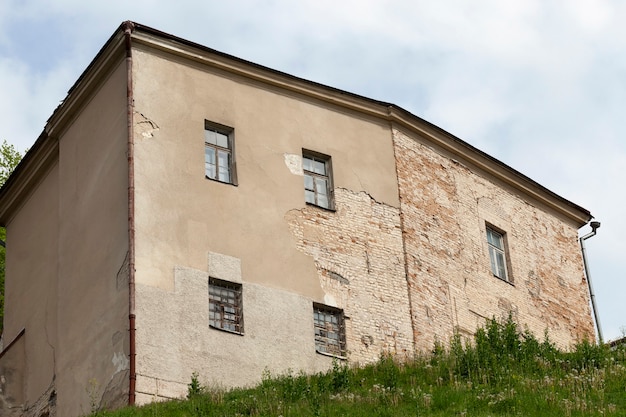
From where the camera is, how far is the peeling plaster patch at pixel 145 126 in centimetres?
2494

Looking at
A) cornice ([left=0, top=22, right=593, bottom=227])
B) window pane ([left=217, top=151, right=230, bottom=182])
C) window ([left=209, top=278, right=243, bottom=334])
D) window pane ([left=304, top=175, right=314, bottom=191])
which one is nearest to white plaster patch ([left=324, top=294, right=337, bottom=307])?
window ([left=209, top=278, right=243, bottom=334])

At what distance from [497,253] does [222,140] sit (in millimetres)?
7872

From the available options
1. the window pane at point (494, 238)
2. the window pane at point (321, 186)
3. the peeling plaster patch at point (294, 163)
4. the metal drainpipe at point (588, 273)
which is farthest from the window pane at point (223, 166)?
the metal drainpipe at point (588, 273)

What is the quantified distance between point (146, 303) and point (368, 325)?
16.1 feet

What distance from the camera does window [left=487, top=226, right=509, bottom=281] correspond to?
30469mm

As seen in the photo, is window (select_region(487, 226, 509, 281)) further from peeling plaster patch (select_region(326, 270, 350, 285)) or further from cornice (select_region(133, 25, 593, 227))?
peeling plaster patch (select_region(326, 270, 350, 285))

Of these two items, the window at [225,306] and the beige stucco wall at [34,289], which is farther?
the beige stucco wall at [34,289]

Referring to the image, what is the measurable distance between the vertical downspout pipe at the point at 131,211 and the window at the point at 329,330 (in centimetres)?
393

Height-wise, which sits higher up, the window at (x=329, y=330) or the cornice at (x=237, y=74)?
the cornice at (x=237, y=74)

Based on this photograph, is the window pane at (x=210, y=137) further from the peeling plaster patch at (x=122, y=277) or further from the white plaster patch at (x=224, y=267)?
the peeling plaster patch at (x=122, y=277)

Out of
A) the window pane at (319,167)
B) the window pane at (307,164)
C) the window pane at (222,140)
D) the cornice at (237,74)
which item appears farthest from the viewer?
the window pane at (319,167)

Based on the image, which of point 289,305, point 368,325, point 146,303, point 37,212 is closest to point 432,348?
point 368,325

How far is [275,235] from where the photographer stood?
25781 mm

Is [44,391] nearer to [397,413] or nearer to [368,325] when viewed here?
[368,325]
